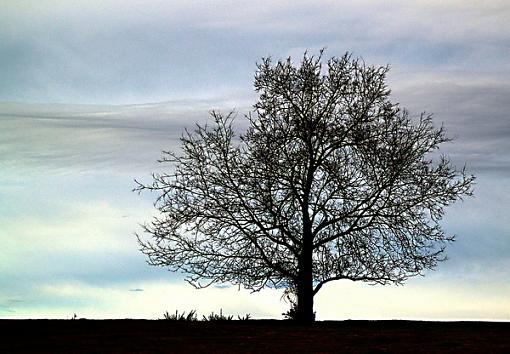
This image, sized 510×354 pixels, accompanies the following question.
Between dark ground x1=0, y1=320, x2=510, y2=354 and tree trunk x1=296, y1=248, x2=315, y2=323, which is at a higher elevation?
tree trunk x1=296, y1=248, x2=315, y2=323

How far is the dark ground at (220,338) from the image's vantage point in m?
14.7

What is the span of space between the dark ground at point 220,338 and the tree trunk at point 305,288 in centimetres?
306

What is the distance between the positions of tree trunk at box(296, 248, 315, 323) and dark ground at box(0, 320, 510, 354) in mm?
3059

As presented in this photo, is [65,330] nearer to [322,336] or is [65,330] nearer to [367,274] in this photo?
[322,336]

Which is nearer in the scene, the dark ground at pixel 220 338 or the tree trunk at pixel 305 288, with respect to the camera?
the dark ground at pixel 220 338

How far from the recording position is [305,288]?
2298 cm

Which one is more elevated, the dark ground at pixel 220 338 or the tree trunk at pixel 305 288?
the tree trunk at pixel 305 288

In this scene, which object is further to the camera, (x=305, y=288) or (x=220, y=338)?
(x=305, y=288)

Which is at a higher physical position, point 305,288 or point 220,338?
point 305,288

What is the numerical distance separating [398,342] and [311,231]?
7588mm

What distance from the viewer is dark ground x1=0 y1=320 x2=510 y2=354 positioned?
48.2 ft

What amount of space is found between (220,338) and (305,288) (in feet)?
22.9

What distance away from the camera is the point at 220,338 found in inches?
647

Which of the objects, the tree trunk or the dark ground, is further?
the tree trunk
